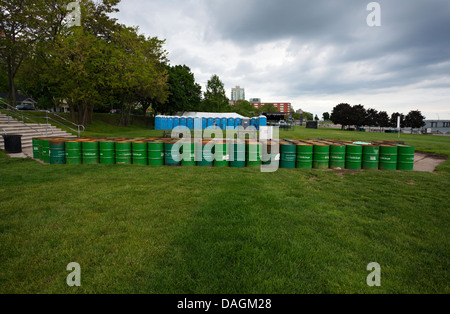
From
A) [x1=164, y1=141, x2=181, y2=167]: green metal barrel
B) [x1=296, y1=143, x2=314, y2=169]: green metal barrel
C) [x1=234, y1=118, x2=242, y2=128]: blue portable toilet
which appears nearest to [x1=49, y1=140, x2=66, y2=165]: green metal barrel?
[x1=164, y1=141, x2=181, y2=167]: green metal barrel

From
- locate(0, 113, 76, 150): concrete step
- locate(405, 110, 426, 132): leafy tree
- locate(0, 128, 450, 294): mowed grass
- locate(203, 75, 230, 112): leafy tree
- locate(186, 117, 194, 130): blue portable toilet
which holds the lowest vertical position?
locate(0, 128, 450, 294): mowed grass

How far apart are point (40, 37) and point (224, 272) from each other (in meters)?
26.2

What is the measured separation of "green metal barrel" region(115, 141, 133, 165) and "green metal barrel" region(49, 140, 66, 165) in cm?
202

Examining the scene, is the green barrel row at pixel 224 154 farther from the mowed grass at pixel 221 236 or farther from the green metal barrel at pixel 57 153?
the mowed grass at pixel 221 236

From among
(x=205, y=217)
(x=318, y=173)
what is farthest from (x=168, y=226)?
(x=318, y=173)

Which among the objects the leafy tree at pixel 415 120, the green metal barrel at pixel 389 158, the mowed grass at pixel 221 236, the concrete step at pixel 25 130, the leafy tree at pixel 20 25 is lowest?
the mowed grass at pixel 221 236

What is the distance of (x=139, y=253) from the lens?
3201 mm

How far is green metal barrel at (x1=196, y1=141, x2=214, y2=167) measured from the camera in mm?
9094

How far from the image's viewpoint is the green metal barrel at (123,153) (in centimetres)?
900

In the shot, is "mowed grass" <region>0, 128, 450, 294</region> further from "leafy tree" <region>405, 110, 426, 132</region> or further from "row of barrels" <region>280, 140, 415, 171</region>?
"leafy tree" <region>405, 110, 426, 132</region>

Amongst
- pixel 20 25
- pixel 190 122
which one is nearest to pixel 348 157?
pixel 20 25

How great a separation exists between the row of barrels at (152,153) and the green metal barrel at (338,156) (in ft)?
9.25

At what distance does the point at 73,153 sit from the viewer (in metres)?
8.91

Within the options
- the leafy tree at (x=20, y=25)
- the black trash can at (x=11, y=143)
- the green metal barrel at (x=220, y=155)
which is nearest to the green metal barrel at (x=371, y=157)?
the green metal barrel at (x=220, y=155)
